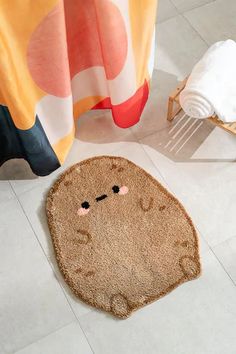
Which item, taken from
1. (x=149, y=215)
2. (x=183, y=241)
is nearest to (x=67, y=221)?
(x=149, y=215)

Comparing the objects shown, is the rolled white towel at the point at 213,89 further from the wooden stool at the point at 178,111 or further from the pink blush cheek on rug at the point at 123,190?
the pink blush cheek on rug at the point at 123,190

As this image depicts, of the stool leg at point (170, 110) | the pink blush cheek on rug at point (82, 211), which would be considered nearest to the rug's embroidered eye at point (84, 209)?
the pink blush cheek on rug at point (82, 211)

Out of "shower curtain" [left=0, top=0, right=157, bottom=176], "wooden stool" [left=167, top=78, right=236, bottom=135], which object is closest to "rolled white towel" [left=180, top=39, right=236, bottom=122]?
"wooden stool" [left=167, top=78, right=236, bottom=135]

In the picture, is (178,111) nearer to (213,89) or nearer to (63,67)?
(213,89)

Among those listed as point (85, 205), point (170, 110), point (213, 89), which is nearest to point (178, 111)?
point (170, 110)

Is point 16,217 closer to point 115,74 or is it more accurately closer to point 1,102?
point 1,102
